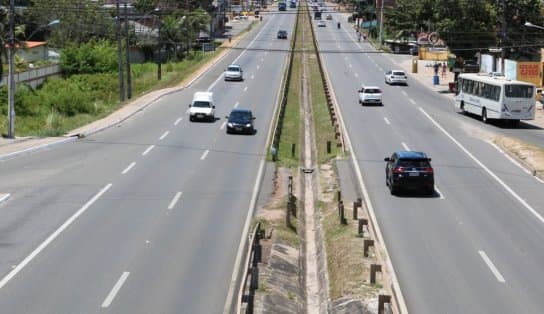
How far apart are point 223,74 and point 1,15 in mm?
29916

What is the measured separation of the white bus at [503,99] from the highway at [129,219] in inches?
Answer: 597

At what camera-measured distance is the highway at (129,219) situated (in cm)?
1955

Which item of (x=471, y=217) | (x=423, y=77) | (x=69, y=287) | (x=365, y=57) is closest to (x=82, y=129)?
(x=471, y=217)

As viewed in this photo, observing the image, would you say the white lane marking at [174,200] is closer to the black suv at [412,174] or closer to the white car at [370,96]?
the black suv at [412,174]

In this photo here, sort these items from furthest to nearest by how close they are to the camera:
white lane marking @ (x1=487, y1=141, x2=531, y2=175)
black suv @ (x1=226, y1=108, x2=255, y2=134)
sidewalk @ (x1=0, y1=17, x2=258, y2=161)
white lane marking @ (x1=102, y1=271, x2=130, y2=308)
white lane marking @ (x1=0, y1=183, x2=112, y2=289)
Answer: black suv @ (x1=226, y1=108, x2=255, y2=134)
sidewalk @ (x1=0, y1=17, x2=258, y2=161)
white lane marking @ (x1=487, y1=141, x2=531, y2=175)
white lane marking @ (x1=0, y1=183, x2=112, y2=289)
white lane marking @ (x1=102, y1=271, x2=130, y2=308)

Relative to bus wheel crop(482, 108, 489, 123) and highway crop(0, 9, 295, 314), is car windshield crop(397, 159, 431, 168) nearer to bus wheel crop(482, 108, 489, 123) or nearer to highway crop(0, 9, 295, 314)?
highway crop(0, 9, 295, 314)

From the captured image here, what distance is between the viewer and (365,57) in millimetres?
104625

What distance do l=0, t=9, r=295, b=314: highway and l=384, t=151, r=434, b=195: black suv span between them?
5.59m

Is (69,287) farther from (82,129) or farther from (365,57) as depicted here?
(365,57)

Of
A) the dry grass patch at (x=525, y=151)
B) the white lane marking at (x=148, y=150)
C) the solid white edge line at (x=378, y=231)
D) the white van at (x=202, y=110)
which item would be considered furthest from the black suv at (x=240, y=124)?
the dry grass patch at (x=525, y=151)

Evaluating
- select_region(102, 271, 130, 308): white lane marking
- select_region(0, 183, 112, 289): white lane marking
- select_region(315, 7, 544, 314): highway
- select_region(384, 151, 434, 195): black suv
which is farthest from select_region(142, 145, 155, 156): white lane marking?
select_region(102, 271, 130, 308): white lane marking

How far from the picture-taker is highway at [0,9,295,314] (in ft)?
64.1

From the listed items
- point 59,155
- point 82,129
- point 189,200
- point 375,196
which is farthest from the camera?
point 82,129

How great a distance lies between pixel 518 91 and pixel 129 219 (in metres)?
32.4
